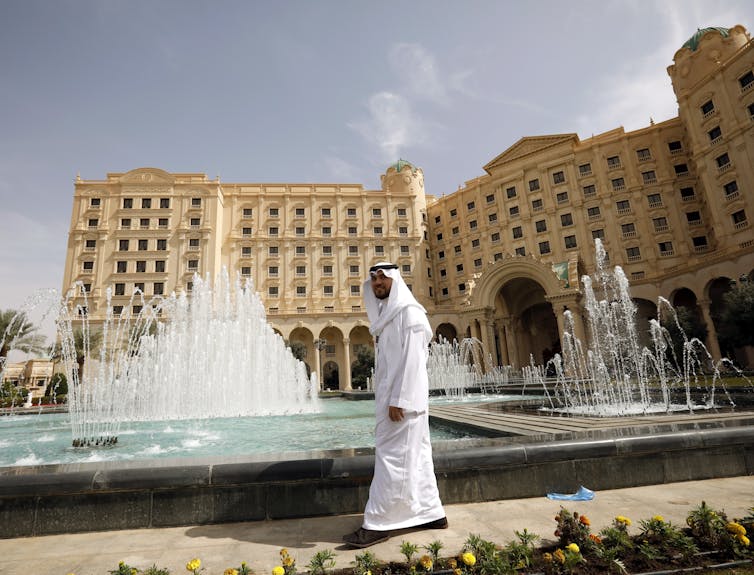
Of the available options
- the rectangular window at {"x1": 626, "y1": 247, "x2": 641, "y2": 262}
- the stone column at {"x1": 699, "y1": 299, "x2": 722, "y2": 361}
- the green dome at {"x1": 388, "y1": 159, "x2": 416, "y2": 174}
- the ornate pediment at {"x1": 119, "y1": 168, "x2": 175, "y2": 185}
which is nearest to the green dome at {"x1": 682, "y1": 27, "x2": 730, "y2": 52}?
the rectangular window at {"x1": 626, "y1": 247, "x2": 641, "y2": 262}

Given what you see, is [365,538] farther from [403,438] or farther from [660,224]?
[660,224]

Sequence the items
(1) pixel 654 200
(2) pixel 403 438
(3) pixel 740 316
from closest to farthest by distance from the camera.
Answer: (2) pixel 403 438, (3) pixel 740 316, (1) pixel 654 200

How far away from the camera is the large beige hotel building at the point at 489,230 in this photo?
28078 millimetres

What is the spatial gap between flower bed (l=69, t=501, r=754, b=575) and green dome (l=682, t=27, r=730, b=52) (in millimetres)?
40663

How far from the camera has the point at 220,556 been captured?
2.81m

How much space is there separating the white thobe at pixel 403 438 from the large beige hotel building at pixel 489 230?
25918 millimetres

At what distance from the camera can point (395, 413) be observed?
329cm

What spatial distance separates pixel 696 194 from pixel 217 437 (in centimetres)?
3907

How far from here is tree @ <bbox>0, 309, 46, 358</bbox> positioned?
25484 mm

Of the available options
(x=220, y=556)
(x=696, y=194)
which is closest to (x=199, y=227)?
(x=220, y=556)

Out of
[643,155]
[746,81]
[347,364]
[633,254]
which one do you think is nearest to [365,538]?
[347,364]

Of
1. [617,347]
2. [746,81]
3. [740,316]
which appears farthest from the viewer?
[617,347]

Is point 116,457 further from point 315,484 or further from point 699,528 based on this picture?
point 699,528

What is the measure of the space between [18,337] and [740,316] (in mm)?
41408
